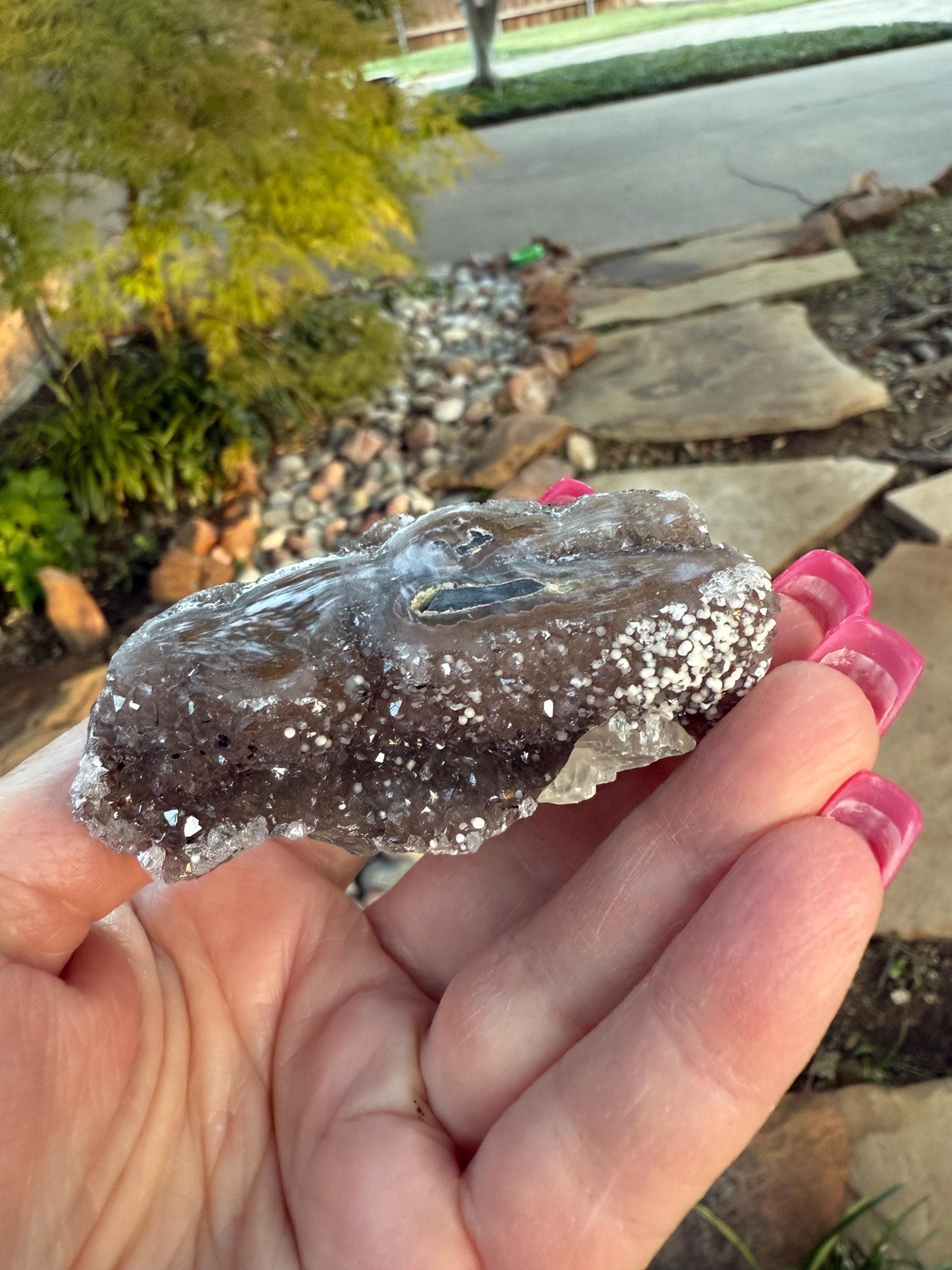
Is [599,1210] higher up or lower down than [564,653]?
lower down

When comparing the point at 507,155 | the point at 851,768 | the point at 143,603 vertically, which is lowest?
the point at 143,603

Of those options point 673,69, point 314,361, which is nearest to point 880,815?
point 314,361

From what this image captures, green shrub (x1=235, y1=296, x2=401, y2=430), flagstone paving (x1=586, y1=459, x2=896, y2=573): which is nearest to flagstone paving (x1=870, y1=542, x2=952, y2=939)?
flagstone paving (x1=586, y1=459, x2=896, y2=573)

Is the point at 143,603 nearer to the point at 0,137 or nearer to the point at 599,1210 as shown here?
the point at 0,137

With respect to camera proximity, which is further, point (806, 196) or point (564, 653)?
point (806, 196)

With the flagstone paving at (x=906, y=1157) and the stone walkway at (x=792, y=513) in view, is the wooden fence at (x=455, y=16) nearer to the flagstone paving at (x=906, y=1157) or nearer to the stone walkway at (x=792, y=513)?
the stone walkway at (x=792, y=513)

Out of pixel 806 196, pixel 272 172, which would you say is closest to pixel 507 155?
pixel 806 196

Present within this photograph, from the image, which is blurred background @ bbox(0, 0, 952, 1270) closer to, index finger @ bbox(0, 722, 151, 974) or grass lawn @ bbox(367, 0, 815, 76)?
grass lawn @ bbox(367, 0, 815, 76)
